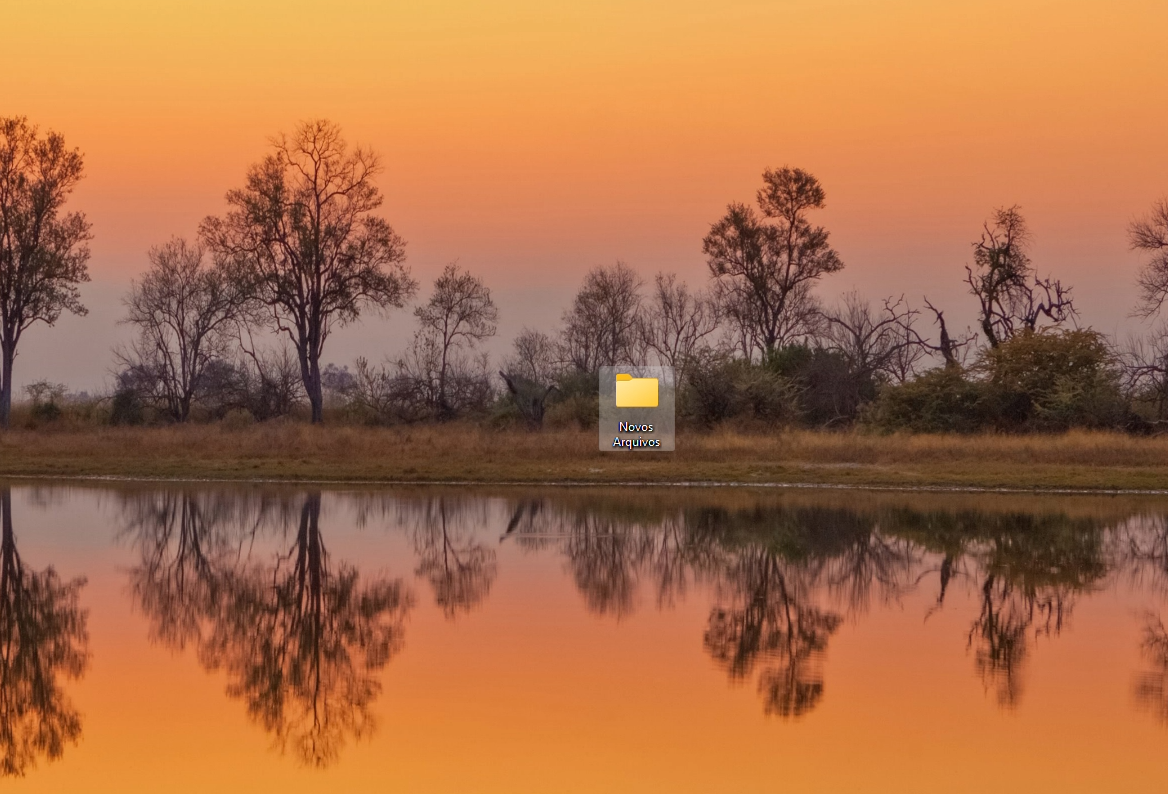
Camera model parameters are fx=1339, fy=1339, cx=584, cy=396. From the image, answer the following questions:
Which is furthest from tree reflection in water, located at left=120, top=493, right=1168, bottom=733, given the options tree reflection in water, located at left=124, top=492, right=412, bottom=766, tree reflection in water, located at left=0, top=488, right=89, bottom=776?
tree reflection in water, located at left=0, top=488, right=89, bottom=776

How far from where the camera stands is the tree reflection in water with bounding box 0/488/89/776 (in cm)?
888

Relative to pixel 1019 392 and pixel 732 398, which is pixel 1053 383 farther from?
pixel 732 398

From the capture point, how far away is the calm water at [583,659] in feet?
27.7

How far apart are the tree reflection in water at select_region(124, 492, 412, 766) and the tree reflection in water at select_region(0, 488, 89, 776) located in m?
0.82

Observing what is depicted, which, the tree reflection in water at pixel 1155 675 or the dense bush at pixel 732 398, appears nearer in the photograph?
the tree reflection in water at pixel 1155 675

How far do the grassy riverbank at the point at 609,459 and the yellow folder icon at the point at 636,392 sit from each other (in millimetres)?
8121

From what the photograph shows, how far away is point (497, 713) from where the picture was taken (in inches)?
380

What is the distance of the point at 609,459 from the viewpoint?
118ft

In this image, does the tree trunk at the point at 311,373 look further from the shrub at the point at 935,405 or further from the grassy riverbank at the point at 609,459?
the shrub at the point at 935,405

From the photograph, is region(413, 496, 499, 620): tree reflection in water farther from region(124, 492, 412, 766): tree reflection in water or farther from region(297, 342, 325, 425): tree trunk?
region(297, 342, 325, 425): tree trunk

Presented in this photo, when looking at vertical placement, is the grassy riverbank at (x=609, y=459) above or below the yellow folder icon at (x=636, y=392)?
below

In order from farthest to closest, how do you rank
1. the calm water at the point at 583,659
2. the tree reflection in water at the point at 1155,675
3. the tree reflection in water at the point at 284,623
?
the tree reflection in water at the point at 1155,675
the tree reflection in water at the point at 284,623
the calm water at the point at 583,659

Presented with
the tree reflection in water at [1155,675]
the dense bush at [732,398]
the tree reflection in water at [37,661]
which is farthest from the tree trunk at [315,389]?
the tree reflection in water at [1155,675]

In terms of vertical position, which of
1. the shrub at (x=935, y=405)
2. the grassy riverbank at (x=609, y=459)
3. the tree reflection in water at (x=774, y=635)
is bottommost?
the tree reflection in water at (x=774, y=635)
